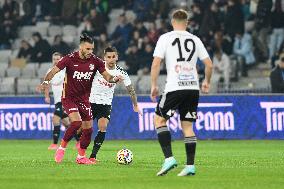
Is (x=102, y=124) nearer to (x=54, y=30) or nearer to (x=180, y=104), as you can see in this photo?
(x=180, y=104)

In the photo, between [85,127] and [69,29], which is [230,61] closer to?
[69,29]

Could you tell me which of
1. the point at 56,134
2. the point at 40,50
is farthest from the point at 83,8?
the point at 56,134

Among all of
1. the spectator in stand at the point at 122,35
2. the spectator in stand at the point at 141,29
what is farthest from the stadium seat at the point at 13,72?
the spectator in stand at the point at 141,29

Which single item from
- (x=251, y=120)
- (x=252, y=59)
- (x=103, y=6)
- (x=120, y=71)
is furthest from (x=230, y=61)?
(x=120, y=71)

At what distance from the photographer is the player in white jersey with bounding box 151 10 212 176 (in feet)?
Result: 40.4

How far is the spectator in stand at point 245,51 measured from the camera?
90.6ft

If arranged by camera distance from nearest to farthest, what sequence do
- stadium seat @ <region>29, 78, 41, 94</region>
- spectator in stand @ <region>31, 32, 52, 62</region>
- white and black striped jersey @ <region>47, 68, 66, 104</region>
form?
white and black striped jersey @ <region>47, 68, 66, 104</region> → stadium seat @ <region>29, 78, 41, 94</region> → spectator in stand @ <region>31, 32, 52, 62</region>

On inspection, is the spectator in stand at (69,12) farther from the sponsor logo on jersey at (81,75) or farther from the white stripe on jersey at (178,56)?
the white stripe on jersey at (178,56)

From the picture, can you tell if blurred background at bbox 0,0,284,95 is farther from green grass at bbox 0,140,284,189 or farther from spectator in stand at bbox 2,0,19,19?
green grass at bbox 0,140,284,189

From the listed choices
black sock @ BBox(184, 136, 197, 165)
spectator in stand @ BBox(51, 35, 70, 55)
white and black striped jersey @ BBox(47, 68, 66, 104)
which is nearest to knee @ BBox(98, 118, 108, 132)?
black sock @ BBox(184, 136, 197, 165)

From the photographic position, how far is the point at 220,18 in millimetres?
28547

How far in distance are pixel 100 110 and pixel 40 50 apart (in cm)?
1455

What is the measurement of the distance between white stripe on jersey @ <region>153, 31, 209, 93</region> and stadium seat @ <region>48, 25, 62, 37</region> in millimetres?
20271

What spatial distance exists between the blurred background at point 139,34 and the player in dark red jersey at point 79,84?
9855 mm
